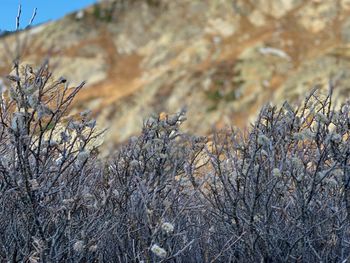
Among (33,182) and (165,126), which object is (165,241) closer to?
(33,182)

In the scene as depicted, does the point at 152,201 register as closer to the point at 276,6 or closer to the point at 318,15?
the point at 318,15

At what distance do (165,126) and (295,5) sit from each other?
233 ft

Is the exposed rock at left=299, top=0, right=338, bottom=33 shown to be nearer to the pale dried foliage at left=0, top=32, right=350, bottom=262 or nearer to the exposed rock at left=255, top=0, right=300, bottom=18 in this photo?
the exposed rock at left=255, top=0, right=300, bottom=18

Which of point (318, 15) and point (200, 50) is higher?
point (318, 15)

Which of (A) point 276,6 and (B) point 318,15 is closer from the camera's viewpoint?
(B) point 318,15

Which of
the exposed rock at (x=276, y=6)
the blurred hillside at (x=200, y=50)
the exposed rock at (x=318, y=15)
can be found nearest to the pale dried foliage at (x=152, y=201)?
the blurred hillside at (x=200, y=50)

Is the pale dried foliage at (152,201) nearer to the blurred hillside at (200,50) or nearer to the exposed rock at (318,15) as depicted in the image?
the blurred hillside at (200,50)

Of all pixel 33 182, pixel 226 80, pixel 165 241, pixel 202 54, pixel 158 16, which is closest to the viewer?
pixel 33 182

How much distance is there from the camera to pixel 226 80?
2254 inches

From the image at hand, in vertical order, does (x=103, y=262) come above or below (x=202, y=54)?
below

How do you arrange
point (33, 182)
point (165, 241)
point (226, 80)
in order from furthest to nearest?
point (226, 80), point (165, 241), point (33, 182)

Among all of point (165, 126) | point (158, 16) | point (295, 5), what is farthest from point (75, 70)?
point (165, 126)

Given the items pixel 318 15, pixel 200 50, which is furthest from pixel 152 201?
pixel 318 15

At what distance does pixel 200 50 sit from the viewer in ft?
232
